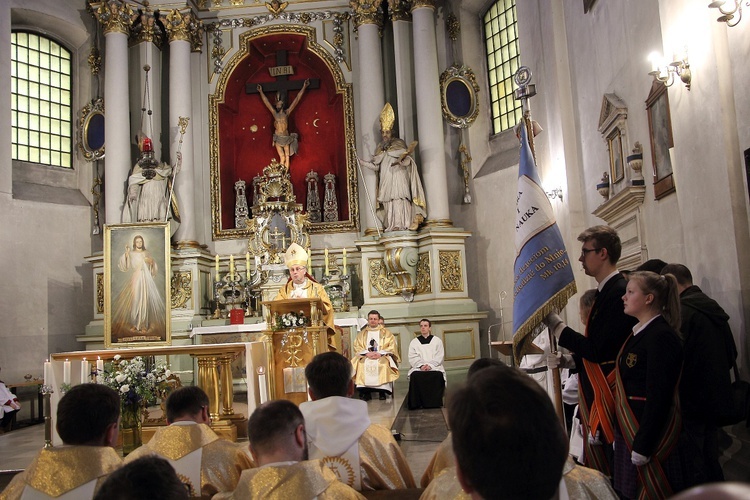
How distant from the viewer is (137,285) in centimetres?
1245

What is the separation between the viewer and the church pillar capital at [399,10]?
14.6 metres

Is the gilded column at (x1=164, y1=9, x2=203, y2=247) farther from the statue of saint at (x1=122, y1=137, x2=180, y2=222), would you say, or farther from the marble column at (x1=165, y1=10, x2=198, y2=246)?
the statue of saint at (x1=122, y1=137, x2=180, y2=222)

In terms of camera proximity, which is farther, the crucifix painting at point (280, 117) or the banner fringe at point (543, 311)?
the crucifix painting at point (280, 117)

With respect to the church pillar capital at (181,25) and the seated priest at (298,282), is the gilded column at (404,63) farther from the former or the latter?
the seated priest at (298,282)

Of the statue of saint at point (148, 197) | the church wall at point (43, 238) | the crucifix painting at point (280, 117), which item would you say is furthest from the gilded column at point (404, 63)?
the church wall at point (43, 238)

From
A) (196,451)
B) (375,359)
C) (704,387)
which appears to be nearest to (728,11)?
(704,387)

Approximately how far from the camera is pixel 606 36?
8.66 meters

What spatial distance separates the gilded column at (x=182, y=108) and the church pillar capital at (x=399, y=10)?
4.05 meters

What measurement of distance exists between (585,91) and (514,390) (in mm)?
9162

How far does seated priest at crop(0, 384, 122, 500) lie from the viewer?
2852 millimetres

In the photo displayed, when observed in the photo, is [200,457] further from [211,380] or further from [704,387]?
[211,380]

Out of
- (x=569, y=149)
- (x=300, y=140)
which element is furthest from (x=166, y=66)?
(x=569, y=149)

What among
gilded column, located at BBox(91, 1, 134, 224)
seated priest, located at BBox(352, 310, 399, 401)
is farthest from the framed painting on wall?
gilded column, located at BBox(91, 1, 134, 224)

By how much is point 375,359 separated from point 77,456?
8585mm
